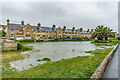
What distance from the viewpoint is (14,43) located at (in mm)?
16000

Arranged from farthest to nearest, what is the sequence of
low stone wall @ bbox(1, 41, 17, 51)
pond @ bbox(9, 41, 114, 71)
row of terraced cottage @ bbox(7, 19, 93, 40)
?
row of terraced cottage @ bbox(7, 19, 93, 40) < low stone wall @ bbox(1, 41, 17, 51) < pond @ bbox(9, 41, 114, 71)

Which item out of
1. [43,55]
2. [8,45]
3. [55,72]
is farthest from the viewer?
[8,45]

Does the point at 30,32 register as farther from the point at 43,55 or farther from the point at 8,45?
the point at 43,55

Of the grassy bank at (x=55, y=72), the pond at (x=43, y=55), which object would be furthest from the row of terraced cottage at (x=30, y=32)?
the grassy bank at (x=55, y=72)

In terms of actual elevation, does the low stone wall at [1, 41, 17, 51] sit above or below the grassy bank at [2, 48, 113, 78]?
above

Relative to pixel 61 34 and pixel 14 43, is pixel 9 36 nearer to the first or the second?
pixel 61 34

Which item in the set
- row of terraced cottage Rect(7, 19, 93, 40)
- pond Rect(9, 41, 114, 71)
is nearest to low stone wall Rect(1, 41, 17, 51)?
pond Rect(9, 41, 114, 71)

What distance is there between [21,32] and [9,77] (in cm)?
6074

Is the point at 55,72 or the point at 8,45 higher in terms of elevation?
the point at 8,45

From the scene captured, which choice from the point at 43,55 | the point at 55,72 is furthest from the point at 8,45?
the point at 55,72

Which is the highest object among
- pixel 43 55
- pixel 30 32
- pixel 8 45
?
pixel 30 32

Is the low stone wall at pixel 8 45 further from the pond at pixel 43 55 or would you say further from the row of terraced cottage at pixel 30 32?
the row of terraced cottage at pixel 30 32

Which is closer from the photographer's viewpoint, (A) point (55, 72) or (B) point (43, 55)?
(A) point (55, 72)

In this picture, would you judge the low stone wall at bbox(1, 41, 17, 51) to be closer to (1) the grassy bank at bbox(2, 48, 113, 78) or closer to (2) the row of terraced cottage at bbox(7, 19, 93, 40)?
(1) the grassy bank at bbox(2, 48, 113, 78)
